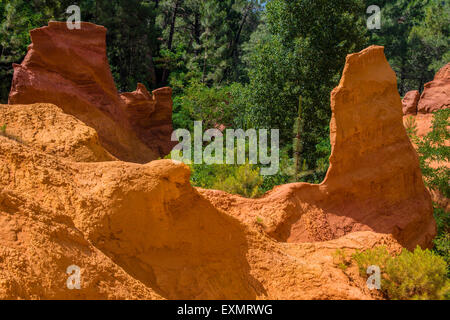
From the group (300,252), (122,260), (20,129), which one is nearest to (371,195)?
(300,252)

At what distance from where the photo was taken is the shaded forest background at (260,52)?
14.9 metres

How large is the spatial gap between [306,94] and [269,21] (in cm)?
342

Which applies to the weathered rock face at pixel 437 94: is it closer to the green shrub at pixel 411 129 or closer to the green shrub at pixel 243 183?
the green shrub at pixel 411 129

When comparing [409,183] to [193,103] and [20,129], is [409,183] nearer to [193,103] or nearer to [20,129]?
[20,129]

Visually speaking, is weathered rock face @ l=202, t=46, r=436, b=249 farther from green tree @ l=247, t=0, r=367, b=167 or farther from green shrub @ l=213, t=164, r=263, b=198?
green tree @ l=247, t=0, r=367, b=167

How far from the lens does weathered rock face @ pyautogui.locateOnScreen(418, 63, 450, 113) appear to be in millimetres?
20000

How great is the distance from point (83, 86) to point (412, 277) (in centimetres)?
1144

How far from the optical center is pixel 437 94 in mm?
20328

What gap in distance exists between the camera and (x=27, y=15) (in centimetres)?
2011
